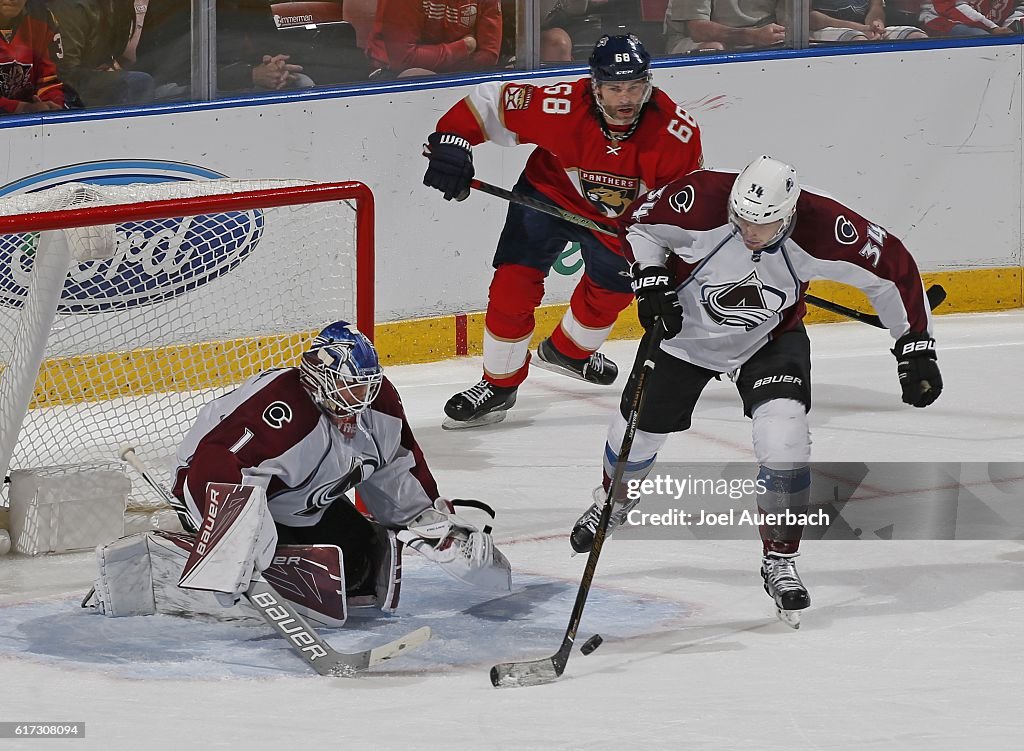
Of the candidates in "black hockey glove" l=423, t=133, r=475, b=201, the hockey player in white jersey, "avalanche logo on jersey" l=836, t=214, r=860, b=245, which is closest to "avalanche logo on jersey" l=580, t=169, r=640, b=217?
"black hockey glove" l=423, t=133, r=475, b=201

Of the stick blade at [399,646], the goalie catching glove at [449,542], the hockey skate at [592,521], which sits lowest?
the hockey skate at [592,521]

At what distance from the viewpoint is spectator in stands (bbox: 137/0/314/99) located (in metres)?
5.62

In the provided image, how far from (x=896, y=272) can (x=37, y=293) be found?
2053 millimetres

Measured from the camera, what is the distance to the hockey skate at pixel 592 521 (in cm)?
413

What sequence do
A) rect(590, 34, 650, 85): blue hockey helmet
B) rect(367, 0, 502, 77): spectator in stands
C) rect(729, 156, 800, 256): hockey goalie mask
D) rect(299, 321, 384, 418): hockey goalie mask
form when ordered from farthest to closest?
rect(367, 0, 502, 77): spectator in stands → rect(590, 34, 650, 85): blue hockey helmet → rect(729, 156, 800, 256): hockey goalie mask → rect(299, 321, 384, 418): hockey goalie mask

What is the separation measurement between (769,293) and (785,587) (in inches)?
24.5

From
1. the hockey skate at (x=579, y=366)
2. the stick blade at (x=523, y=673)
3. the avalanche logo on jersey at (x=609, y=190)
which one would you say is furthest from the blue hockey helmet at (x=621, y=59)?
the stick blade at (x=523, y=673)

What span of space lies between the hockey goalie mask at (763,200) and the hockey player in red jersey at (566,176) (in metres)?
1.18

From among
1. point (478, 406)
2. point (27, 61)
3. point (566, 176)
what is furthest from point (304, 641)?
point (27, 61)

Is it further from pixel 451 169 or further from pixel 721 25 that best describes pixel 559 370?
pixel 721 25

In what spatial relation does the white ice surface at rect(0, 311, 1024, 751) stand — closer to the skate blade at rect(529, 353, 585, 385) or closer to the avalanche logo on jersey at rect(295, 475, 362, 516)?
the avalanche logo on jersey at rect(295, 475, 362, 516)

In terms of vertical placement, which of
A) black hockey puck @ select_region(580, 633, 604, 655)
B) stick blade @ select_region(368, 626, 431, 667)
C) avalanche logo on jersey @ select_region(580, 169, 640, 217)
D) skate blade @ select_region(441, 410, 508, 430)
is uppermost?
avalanche logo on jersey @ select_region(580, 169, 640, 217)

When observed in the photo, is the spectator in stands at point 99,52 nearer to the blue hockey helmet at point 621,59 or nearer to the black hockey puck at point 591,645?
the blue hockey helmet at point 621,59

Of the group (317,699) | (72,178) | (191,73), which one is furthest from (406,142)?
(317,699)
